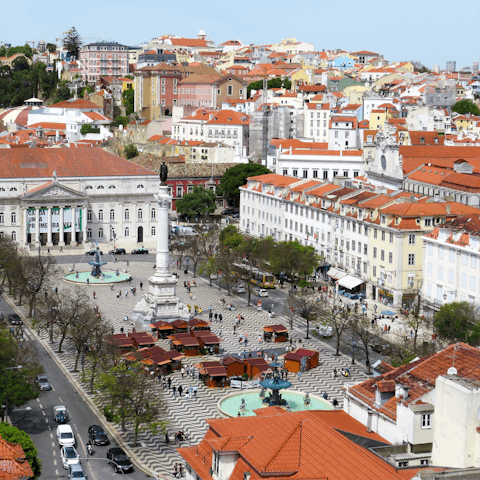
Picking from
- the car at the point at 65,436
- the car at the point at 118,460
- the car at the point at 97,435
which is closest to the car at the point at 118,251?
the car at the point at 97,435

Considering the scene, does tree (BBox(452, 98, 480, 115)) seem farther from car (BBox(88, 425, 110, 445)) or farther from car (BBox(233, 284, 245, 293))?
car (BBox(88, 425, 110, 445))

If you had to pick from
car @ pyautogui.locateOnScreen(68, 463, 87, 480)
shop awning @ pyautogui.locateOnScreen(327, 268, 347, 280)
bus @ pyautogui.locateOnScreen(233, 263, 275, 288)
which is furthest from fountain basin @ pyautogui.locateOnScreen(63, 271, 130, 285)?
car @ pyautogui.locateOnScreen(68, 463, 87, 480)

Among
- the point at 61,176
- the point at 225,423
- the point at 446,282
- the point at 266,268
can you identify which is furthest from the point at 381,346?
the point at 61,176

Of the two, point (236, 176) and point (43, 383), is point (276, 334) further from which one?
point (236, 176)

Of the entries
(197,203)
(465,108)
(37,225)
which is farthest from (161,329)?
(465,108)

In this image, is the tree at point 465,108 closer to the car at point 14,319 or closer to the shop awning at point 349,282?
the shop awning at point 349,282
